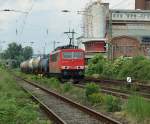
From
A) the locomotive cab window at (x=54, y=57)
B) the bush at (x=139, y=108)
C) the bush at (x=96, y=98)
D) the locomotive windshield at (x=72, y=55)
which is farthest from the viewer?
the locomotive cab window at (x=54, y=57)

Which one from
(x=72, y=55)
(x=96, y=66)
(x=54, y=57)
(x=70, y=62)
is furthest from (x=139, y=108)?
(x=96, y=66)

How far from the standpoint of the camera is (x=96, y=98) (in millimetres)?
23047

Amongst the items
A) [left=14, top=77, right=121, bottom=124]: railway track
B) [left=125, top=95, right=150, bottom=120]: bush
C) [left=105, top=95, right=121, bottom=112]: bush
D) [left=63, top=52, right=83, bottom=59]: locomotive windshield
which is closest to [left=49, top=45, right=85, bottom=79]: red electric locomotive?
[left=63, top=52, right=83, bottom=59]: locomotive windshield

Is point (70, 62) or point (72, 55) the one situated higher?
point (72, 55)

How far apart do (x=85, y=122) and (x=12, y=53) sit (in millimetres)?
153548

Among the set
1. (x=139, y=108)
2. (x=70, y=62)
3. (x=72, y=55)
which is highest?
(x=72, y=55)

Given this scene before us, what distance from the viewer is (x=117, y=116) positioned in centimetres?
1786

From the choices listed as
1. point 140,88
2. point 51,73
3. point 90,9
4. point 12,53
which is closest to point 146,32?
point 90,9

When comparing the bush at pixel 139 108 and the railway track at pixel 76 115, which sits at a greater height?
the bush at pixel 139 108

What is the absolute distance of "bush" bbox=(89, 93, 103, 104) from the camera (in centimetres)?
2280

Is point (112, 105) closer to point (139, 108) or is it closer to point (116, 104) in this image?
point (116, 104)

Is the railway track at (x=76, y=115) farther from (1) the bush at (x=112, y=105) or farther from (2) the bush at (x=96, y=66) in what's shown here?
(2) the bush at (x=96, y=66)

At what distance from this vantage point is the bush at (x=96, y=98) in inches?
898

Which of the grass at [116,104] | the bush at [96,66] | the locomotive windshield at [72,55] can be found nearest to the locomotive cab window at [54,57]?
the locomotive windshield at [72,55]
